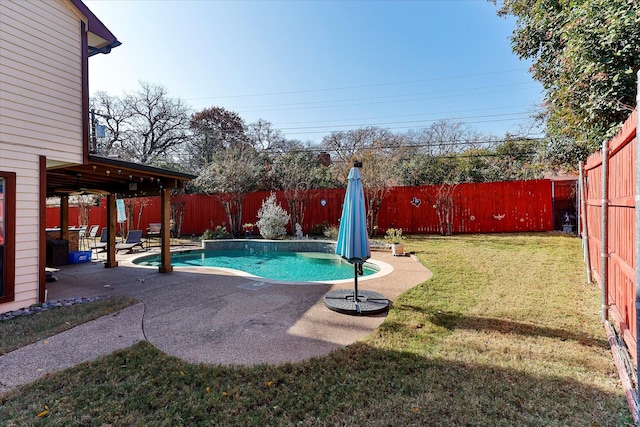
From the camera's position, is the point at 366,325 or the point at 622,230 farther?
the point at 366,325

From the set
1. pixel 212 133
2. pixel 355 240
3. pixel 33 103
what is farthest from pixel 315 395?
pixel 212 133

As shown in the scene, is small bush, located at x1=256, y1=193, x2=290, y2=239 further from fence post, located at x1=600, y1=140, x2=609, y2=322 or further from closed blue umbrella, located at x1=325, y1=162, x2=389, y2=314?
fence post, located at x1=600, y1=140, x2=609, y2=322

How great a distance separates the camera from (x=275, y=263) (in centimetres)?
1018

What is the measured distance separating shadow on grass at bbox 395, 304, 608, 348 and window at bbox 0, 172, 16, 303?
19.7 ft

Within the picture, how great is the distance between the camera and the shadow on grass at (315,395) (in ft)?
7.27

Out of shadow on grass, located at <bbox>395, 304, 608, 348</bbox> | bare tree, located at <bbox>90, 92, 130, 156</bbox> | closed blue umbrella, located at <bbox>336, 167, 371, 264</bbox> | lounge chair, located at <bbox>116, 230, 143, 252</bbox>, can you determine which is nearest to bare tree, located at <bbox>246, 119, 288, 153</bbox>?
bare tree, located at <bbox>90, 92, 130, 156</bbox>

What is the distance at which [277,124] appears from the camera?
1025 inches

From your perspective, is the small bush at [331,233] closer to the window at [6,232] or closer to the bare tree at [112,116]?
the window at [6,232]

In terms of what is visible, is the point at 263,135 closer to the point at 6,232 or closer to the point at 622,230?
the point at 6,232

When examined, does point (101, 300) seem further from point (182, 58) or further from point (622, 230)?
point (182, 58)

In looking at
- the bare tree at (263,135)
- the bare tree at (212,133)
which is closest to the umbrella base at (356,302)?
the bare tree at (212,133)

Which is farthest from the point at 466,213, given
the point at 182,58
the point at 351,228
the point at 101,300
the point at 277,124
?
the point at 277,124

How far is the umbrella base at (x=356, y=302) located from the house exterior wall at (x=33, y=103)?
188 inches

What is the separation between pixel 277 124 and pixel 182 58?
42.3 ft
